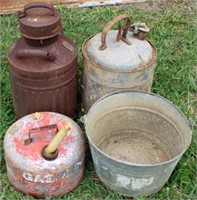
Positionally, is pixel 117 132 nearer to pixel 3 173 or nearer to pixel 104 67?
pixel 104 67

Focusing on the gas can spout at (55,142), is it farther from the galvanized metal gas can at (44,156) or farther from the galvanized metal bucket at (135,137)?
the galvanized metal bucket at (135,137)

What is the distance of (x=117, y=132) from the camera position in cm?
329

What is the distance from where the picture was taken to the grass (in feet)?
9.66

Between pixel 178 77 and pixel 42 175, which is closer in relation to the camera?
pixel 42 175

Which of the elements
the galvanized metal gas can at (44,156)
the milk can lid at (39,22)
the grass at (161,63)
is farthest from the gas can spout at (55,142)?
the milk can lid at (39,22)

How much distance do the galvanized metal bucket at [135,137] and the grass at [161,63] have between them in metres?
0.14

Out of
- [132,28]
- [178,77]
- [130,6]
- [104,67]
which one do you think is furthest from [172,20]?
[104,67]

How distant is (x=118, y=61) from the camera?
2938 millimetres

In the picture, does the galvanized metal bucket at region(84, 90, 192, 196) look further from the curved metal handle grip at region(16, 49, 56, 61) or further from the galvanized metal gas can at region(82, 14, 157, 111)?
the curved metal handle grip at region(16, 49, 56, 61)

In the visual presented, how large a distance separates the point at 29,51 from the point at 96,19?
1667 millimetres

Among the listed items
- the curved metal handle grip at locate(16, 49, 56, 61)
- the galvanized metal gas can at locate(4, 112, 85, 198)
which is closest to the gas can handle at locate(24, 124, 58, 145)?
the galvanized metal gas can at locate(4, 112, 85, 198)

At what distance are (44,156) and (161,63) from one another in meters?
1.67

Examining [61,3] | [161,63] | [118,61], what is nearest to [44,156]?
[118,61]

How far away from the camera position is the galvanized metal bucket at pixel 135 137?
2658 mm
